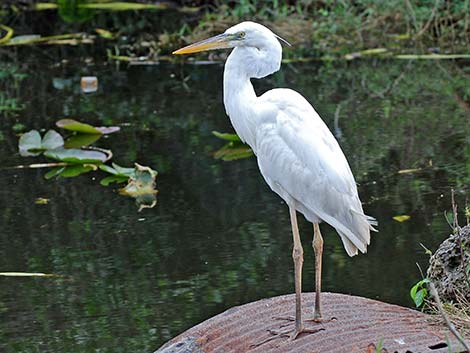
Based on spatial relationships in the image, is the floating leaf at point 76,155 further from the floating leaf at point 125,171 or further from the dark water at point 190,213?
the floating leaf at point 125,171

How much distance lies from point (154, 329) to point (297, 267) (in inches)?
42.9

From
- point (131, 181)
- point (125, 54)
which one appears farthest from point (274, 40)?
point (125, 54)

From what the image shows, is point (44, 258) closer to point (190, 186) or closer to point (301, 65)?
point (190, 186)

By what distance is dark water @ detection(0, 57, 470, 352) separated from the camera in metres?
5.13

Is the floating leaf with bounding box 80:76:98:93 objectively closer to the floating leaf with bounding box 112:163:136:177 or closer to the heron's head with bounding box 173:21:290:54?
the floating leaf with bounding box 112:163:136:177

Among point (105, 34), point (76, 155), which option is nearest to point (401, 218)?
point (76, 155)

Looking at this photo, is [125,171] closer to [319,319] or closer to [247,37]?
[247,37]

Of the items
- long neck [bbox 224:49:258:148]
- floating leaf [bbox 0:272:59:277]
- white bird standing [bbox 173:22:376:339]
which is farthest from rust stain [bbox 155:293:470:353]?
floating leaf [bbox 0:272:59:277]

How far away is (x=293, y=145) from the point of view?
4.00m

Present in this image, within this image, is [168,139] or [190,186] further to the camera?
[168,139]

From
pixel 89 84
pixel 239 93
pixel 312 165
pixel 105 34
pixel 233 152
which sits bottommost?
pixel 233 152

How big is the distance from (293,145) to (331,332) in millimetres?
726

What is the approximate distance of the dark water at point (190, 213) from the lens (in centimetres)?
513

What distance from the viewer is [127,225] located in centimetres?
625
